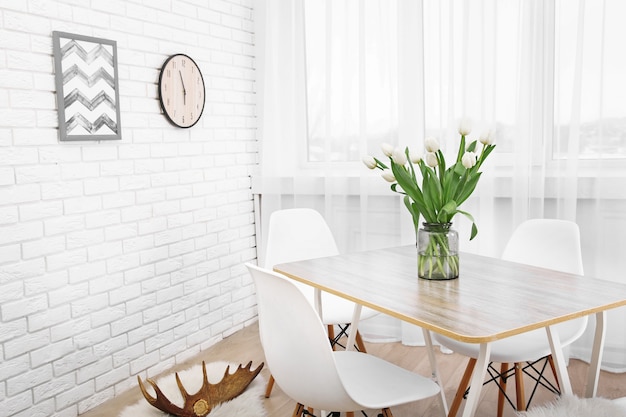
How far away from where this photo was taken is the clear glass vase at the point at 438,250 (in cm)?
188

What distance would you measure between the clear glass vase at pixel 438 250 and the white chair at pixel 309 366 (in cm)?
36

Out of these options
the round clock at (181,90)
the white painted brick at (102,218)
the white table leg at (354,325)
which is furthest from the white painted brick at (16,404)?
the round clock at (181,90)

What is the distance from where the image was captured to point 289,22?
11.9ft

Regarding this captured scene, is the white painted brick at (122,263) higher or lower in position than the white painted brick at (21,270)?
lower

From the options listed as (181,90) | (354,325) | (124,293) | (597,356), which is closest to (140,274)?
(124,293)

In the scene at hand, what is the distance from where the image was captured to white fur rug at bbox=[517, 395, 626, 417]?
4.81 feet

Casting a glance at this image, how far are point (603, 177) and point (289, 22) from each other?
2.07 meters

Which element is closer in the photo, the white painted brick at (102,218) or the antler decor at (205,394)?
the antler decor at (205,394)

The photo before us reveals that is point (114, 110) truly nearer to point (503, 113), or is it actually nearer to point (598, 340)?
point (503, 113)

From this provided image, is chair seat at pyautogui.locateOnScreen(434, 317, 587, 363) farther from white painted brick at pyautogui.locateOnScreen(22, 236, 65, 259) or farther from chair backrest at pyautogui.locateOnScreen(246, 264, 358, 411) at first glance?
white painted brick at pyautogui.locateOnScreen(22, 236, 65, 259)

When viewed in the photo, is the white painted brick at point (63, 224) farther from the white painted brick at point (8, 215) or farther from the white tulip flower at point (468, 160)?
the white tulip flower at point (468, 160)

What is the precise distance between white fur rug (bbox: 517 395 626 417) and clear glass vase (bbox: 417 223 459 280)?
1.72 feet

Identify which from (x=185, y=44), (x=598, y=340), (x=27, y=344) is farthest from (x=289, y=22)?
(x=598, y=340)

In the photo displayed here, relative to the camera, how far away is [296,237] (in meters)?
2.86
